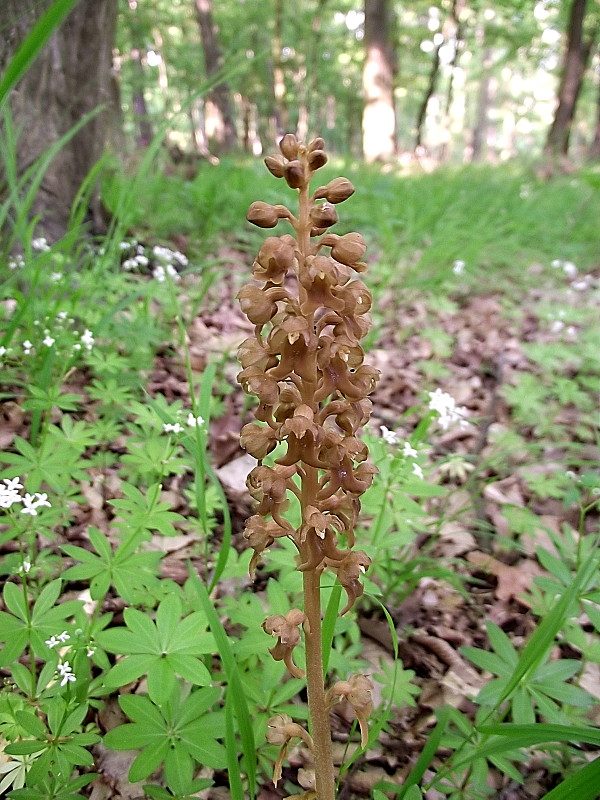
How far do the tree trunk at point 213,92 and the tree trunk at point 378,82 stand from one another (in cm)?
420

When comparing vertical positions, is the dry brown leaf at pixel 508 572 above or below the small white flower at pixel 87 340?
below

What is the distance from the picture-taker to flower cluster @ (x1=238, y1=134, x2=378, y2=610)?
1.09 meters

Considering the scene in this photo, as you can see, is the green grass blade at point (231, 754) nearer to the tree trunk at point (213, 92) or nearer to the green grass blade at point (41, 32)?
the green grass blade at point (41, 32)

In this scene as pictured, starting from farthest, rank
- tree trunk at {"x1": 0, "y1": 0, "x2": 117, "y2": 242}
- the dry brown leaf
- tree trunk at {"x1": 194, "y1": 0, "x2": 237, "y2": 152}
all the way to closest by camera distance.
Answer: tree trunk at {"x1": 194, "y1": 0, "x2": 237, "y2": 152} < tree trunk at {"x1": 0, "y1": 0, "x2": 117, "y2": 242} < the dry brown leaf

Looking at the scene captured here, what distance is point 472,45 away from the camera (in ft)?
70.4

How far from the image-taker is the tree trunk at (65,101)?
3646mm

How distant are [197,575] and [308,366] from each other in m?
1.04

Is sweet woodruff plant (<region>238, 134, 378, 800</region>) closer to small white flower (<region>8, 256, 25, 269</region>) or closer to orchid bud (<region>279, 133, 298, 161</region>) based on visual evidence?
orchid bud (<region>279, 133, 298, 161</region>)

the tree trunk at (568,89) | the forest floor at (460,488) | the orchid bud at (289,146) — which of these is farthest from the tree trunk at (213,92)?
the orchid bud at (289,146)

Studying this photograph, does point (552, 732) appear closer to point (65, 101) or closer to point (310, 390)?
point (310, 390)

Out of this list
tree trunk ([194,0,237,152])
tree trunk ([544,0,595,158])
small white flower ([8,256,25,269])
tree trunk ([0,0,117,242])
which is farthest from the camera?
tree trunk ([194,0,237,152])

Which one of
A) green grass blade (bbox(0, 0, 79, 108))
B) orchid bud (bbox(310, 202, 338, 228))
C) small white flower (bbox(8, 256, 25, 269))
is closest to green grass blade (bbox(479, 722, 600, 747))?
orchid bud (bbox(310, 202, 338, 228))

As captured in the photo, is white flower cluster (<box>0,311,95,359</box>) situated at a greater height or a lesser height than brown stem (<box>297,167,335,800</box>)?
greater

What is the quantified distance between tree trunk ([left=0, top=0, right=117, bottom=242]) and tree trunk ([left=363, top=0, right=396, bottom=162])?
10190mm
